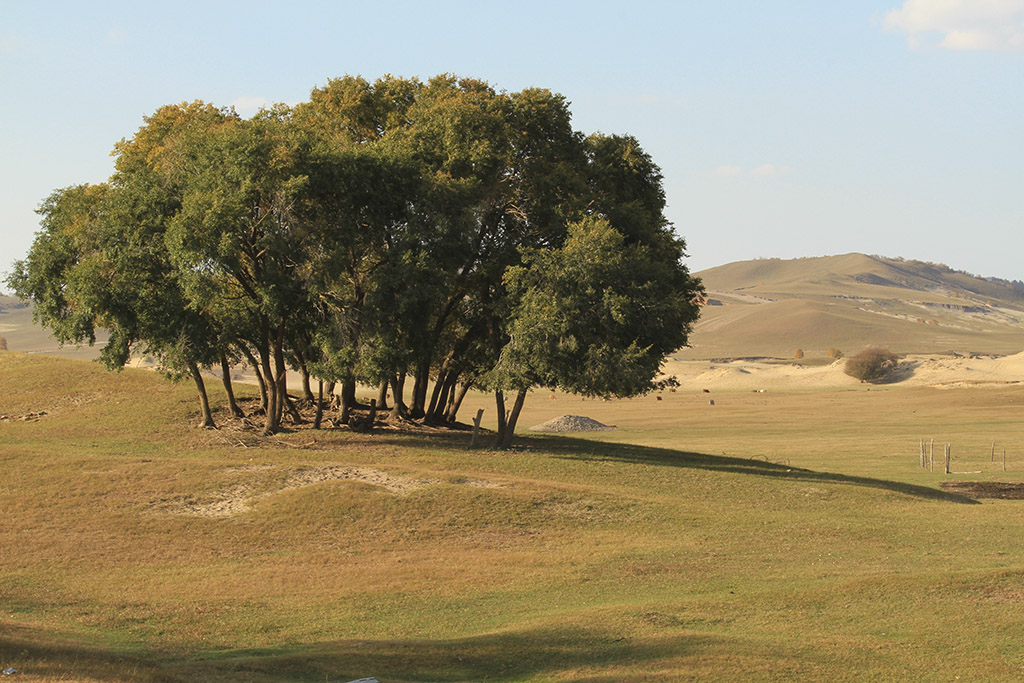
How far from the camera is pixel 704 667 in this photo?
13.4 m

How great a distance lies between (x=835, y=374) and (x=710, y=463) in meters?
100

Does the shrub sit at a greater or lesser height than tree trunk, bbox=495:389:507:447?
greater

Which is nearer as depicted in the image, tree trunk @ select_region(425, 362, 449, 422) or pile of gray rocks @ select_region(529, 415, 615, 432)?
tree trunk @ select_region(425, 362, 449, 422)

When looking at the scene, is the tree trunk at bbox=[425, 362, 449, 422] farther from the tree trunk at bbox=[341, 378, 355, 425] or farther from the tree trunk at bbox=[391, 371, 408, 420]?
the tree trunk at bbox=[341, 378, 355, 425]

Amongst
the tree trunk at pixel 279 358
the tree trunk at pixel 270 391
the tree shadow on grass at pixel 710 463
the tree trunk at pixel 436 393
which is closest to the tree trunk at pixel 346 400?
the tree trunk at pixel 279 358

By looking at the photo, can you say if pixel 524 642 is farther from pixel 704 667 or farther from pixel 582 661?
pixel 704 667

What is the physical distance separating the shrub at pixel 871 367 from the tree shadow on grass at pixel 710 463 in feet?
310

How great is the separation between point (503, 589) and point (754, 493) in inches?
597

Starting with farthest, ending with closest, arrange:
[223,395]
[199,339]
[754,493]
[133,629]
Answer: [223,395]
[199,339]
[754,493]
[133,629]

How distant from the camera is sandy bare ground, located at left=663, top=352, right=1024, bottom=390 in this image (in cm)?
12594

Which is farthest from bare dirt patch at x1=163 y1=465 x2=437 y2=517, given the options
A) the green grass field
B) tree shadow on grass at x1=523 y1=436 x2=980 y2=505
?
tree shadow on grass at x1=523 y1=436 x2=980 y2=505

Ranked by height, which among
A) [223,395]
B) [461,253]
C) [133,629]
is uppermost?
[461,253]

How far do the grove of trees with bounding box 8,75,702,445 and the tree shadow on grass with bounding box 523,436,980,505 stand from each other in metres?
3.45

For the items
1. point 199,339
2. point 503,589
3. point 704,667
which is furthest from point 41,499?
point 704,667
